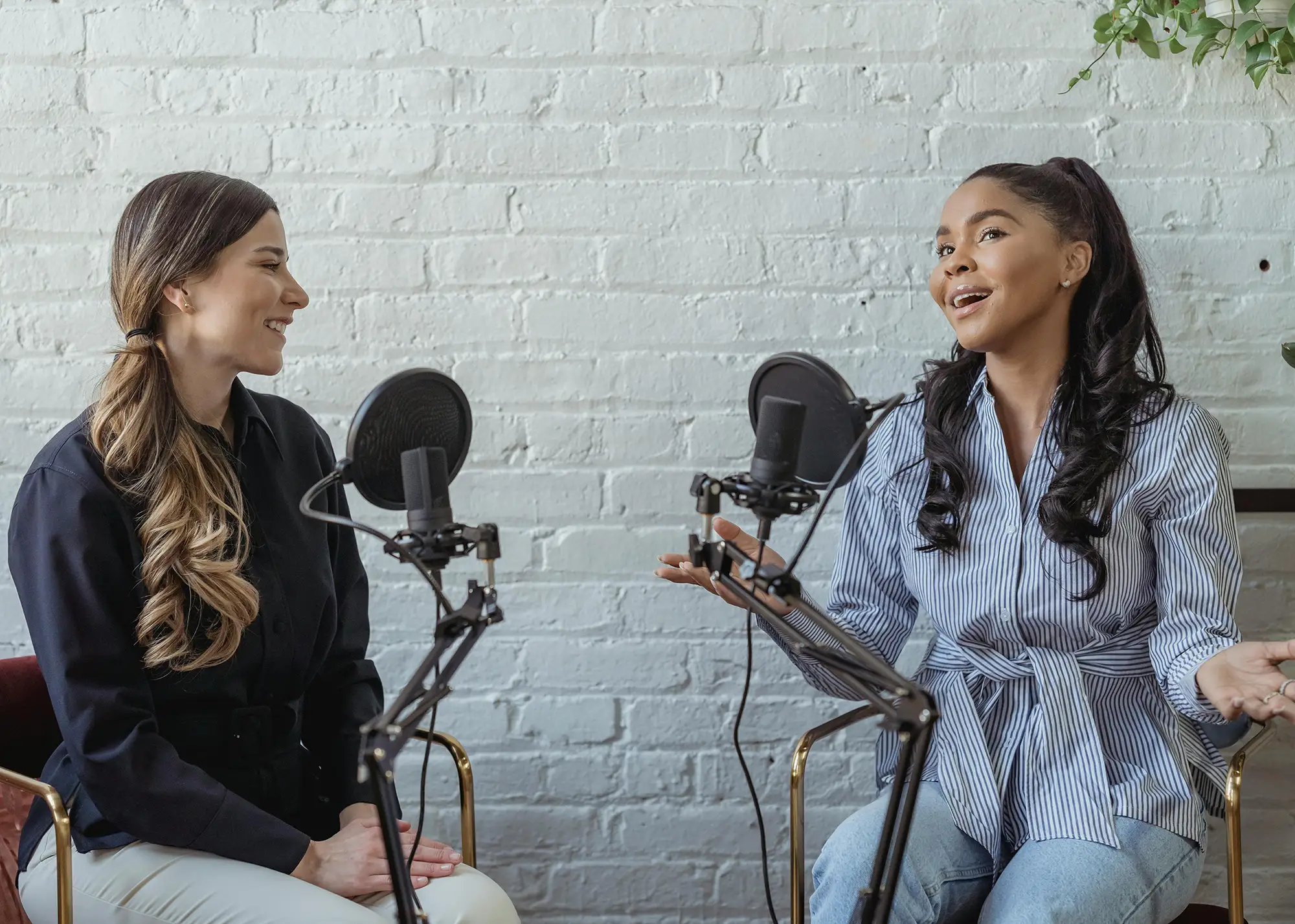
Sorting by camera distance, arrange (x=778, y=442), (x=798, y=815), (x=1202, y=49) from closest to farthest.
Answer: (x=778, y=442) < (x=798, y=815) < (x=1202, y=49)

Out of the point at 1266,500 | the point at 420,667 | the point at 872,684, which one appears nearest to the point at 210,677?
the point at 420,667

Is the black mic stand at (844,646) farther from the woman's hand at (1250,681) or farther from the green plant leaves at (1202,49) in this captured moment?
the green plant leaves at (1202,49)

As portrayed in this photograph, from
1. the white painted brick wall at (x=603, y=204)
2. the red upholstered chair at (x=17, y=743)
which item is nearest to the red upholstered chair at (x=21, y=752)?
the red upholstered chair at (x=17, y=743)

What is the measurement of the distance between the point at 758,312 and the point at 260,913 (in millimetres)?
1073

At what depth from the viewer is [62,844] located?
1275mm

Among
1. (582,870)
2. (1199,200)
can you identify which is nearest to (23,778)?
(582,870)

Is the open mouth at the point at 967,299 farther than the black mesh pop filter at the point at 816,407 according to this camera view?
Yes

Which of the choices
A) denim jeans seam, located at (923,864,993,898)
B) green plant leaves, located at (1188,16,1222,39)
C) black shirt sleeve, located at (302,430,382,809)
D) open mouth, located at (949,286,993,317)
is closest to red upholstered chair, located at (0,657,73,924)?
black shirt sleeve, located at (302,430,382,809)

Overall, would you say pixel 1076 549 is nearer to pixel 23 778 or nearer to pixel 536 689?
pixel 536 689

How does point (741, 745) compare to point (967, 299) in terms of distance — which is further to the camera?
point (741, 745)

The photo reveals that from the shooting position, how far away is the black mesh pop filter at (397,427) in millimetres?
1074

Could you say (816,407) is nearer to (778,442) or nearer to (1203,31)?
(778,442)

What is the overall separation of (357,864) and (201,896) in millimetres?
170

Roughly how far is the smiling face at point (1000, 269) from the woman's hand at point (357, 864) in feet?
3.07
